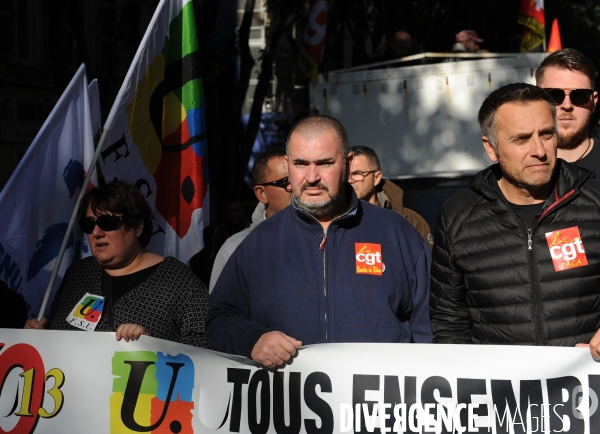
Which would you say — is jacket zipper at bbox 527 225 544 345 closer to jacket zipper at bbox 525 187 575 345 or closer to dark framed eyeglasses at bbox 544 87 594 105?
jacket zipper at bbox 525 187 575 345

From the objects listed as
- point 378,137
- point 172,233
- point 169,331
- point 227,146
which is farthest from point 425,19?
point 169,331

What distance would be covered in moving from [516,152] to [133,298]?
6.47 feet

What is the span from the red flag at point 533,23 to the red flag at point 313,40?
3078mm

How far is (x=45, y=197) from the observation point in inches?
213

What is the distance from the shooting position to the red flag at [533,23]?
1506 cm

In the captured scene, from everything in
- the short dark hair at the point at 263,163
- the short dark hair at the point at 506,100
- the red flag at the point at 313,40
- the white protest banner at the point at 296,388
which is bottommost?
the white protest banner at the point at 296,388

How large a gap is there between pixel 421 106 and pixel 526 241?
7.79 m

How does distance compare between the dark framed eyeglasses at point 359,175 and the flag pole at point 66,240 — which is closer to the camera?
the flag pole at point 66,240

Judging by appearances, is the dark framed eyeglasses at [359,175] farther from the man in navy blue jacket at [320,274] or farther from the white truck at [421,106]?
the white truck at [421,106]

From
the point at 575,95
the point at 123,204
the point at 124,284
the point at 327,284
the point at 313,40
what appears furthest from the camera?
the point at 313,40

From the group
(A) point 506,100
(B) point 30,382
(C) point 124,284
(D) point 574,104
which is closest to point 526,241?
(A) point 506,100

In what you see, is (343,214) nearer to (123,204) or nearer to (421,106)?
(123,204)

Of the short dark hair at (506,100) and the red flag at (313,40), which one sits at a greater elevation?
the red flag at (313,40)

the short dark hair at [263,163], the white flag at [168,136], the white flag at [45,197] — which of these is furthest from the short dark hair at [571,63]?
the white flag at [45,197]
